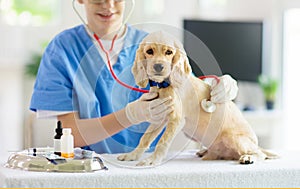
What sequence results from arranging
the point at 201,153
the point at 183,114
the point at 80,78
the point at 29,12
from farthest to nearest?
the point at 29,12 < the point at 80,78 < the point at 201,153 < the point at 183,114

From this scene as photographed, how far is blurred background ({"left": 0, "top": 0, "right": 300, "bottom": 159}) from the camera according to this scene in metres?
3.72

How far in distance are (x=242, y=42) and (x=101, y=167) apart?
2.69m

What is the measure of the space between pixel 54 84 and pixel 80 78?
8cm

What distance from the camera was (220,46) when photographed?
371 centimetres

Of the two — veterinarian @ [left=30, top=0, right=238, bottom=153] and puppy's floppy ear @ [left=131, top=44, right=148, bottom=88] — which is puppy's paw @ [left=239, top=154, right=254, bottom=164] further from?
puppy's floppy ear @ [left=131, top=44, right=148, bottom=88]

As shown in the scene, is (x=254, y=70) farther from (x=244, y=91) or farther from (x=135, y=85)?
(x=135, y=85)

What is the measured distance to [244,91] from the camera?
4078mm

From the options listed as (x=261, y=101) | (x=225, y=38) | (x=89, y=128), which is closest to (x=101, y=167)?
(x=89, y=128)

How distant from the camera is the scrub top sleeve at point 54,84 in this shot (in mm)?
1522

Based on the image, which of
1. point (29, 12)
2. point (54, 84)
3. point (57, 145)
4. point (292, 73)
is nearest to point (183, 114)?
point (57, 145)

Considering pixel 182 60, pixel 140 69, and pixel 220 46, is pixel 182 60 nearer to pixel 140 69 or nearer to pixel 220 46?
pixel 140 69

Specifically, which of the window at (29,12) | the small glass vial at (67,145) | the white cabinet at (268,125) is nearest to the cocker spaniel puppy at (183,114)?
the small glass vial at (67,145)

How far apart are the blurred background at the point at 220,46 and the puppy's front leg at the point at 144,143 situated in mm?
2366

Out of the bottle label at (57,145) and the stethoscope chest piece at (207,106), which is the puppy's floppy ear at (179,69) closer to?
the stethoscope chest piece at (207,106)
